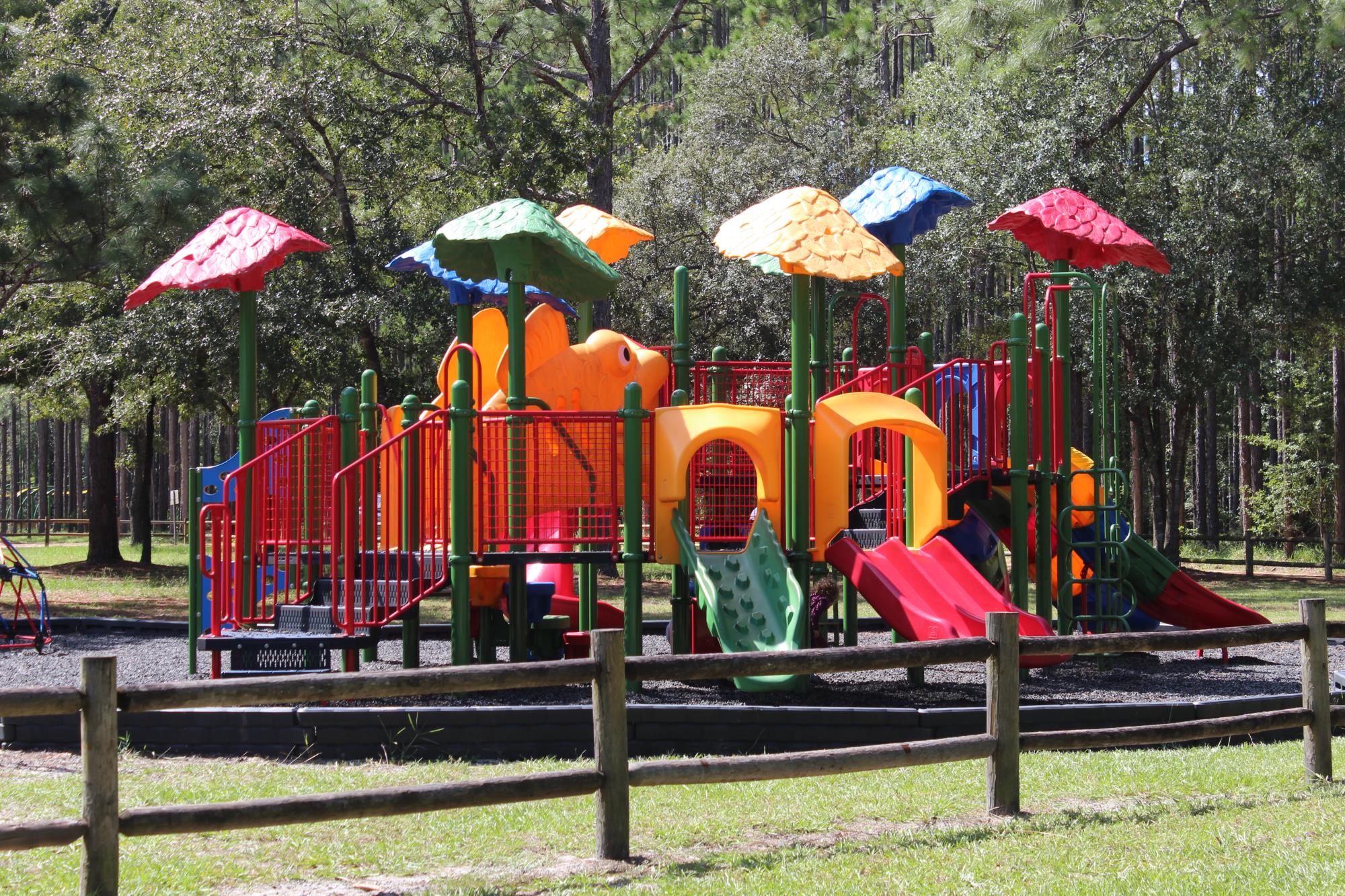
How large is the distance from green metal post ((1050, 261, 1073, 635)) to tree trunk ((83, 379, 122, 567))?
71.0 feet

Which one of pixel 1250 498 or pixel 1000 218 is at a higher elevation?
pixel 1000 218

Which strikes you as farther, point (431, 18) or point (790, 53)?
point (790, 53)

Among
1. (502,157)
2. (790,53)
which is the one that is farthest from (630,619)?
(790,53)

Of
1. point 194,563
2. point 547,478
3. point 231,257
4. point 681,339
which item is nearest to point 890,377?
point 681,339

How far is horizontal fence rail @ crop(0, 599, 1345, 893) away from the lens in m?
4.85

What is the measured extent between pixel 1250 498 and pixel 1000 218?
1091 inches

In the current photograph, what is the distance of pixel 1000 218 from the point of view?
1310 cm

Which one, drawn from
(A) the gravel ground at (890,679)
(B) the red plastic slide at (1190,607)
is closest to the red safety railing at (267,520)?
(A) the gravel ground at (890,679)

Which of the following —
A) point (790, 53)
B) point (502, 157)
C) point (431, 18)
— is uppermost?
point (790, 53)

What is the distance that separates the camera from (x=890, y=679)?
11984mm

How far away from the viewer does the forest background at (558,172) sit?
22172 mm

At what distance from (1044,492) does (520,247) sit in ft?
17.7

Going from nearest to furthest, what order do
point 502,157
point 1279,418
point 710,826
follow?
point 710,826
point 502,157
point 1279,418

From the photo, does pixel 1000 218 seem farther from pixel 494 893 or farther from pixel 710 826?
pixel 494 893
